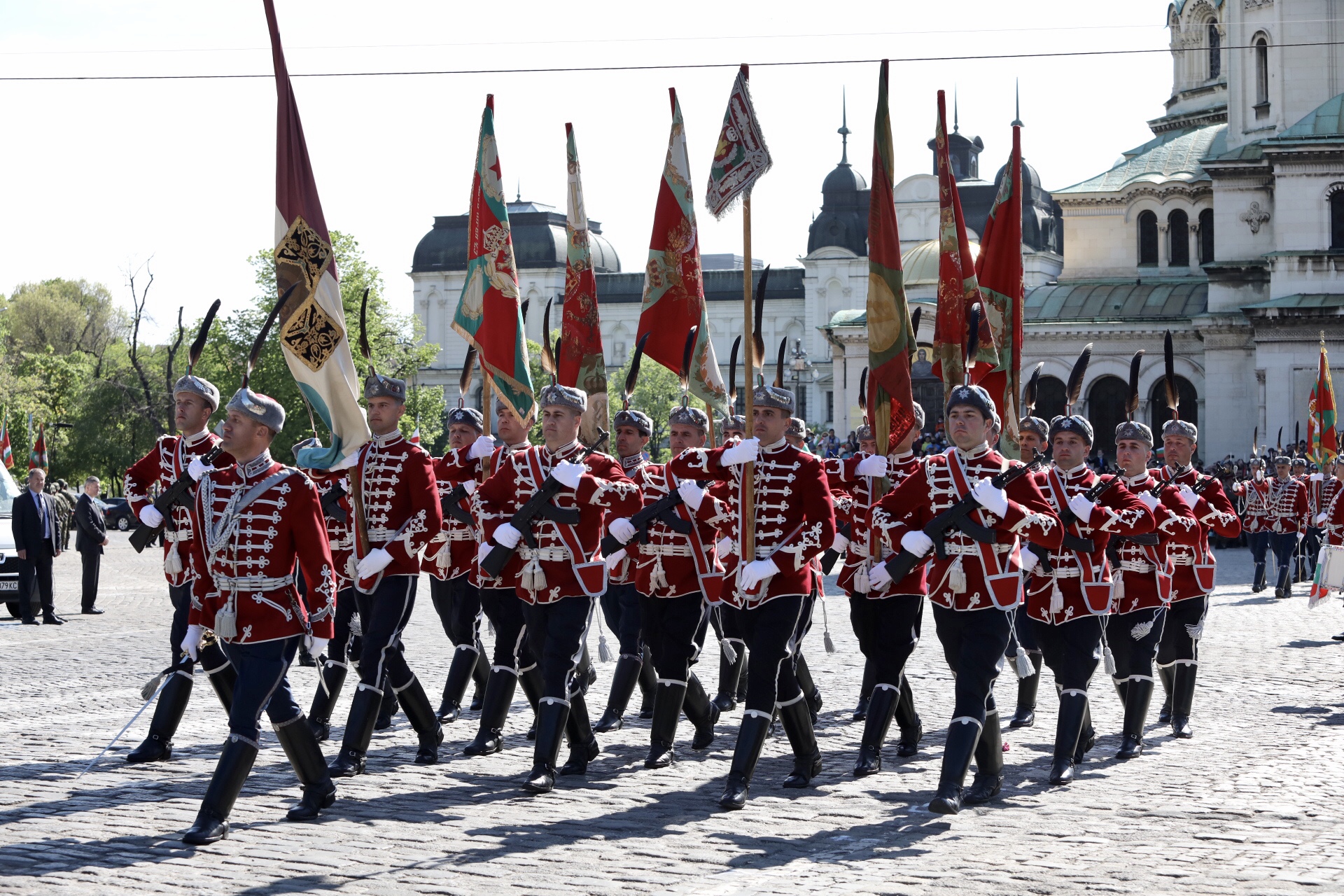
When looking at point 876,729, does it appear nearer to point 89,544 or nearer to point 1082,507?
point 1082,507

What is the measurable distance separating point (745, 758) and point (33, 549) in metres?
A: 14.9

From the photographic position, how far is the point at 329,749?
36.0 ft

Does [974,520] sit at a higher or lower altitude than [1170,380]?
lower

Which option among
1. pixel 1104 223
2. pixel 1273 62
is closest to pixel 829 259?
pixel 1104 223

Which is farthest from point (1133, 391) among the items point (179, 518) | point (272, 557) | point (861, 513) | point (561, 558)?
point (179, 518)

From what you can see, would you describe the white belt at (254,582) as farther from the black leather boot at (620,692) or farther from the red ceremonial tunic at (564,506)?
the black leather boot at (620,692)

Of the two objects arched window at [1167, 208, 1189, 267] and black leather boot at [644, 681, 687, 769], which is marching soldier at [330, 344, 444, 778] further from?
arched window at [1167, 208, 1189, 267]

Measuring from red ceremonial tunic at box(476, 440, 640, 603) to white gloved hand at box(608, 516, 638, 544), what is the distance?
0.24m

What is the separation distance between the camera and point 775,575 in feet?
30.6

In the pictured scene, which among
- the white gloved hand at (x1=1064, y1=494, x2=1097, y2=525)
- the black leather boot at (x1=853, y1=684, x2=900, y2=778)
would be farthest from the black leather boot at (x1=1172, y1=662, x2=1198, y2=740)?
the black leather boot at (x1=853, y1=684, x2=900, y2=778)

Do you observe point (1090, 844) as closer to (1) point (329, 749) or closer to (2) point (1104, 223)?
(1) point (329, 749)

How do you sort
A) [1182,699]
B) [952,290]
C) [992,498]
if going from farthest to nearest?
[952,290] < [1182,699] < [992,498]

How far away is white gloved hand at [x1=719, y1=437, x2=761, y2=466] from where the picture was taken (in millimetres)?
9539

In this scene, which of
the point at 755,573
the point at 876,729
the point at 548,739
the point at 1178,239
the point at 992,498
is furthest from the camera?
the point at 1178,239
